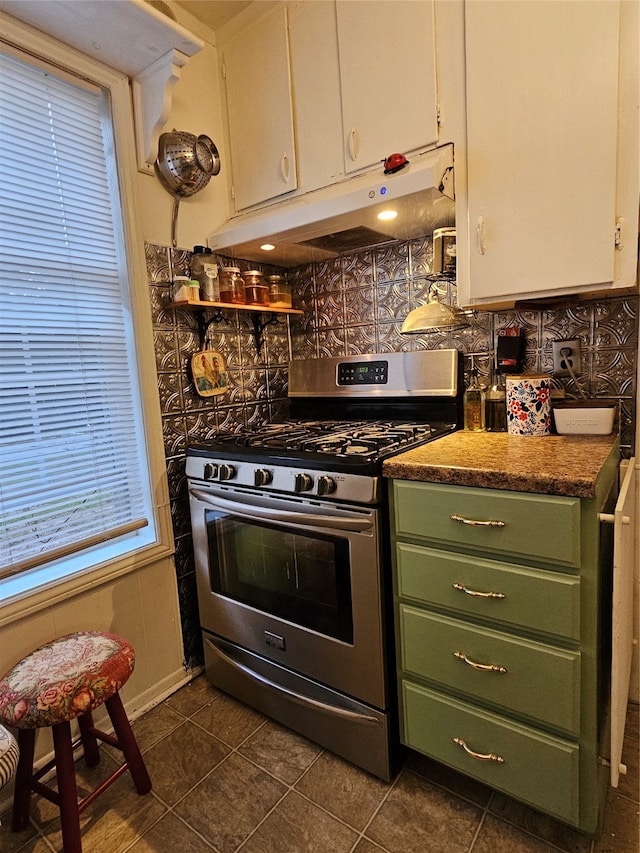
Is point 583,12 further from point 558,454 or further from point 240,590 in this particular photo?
point 240,590

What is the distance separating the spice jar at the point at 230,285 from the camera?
1863 millimetres

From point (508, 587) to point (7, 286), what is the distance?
160 cm

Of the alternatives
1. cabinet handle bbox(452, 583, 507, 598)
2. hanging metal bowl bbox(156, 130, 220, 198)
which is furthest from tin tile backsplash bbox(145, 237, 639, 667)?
cabinet handle bbox(452, 583, 507, 598)

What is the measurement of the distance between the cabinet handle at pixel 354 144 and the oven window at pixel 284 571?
4.13ft

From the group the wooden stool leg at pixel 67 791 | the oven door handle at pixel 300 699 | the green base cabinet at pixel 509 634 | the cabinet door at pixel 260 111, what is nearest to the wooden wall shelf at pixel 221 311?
the cabinet door at pixel 260 111

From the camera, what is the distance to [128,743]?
1.33 metres

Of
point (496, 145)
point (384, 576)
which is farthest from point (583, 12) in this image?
point (384, 576)

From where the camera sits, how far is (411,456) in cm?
128

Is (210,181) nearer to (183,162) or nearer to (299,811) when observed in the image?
(183,162)

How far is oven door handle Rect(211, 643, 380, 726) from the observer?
4.51ft

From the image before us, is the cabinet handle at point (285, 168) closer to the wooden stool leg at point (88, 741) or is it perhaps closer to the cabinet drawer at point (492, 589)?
the cabinet drawer at point (492, 589)

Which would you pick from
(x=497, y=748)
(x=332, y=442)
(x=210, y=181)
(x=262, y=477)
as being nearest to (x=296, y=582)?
(x=262, y=477)

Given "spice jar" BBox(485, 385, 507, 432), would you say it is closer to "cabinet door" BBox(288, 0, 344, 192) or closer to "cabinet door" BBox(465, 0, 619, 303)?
"cabinet door" BBox(465, 0, 619, 303)

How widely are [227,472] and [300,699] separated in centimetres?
78
